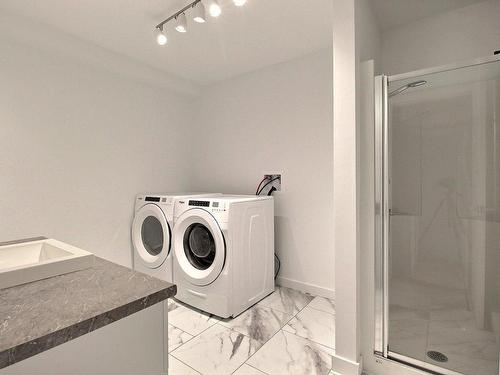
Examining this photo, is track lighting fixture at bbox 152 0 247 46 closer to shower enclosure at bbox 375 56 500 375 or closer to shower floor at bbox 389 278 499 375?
shower enclosure at bbox 375 56 500 375

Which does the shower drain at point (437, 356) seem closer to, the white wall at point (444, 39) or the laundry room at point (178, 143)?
the laundry room at point (178, 143)

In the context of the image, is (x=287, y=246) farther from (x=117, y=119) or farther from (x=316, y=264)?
(x=117, y=119)

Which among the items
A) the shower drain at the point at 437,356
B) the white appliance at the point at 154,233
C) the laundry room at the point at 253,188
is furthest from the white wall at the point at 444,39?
Answer: the white appliance at the point at 154,233

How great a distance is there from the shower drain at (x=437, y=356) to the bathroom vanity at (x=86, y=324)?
1438 millimetres

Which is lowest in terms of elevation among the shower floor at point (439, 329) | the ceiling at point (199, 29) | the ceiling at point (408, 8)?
the shower floor at point (439, 329)

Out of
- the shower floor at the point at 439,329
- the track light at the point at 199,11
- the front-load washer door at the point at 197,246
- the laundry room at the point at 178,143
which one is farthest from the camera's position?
the front-load washer door at the point at 197,246

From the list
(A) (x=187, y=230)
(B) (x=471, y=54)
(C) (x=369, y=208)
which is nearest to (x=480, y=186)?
(C) (x=369, y=208)

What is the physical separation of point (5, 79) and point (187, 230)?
1751 mm

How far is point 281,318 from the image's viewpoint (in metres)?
2.02

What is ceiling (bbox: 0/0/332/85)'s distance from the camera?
1.75 meters

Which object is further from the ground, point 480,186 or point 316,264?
point 480,186

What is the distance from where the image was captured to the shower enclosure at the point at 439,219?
55.0 inches

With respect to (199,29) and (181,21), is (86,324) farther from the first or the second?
(199,29)

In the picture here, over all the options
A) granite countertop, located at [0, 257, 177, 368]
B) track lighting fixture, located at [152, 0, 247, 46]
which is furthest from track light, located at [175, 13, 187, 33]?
granite countertop, located at [0, 257, 177, 368]
